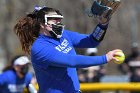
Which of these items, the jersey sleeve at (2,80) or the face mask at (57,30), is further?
the jersey sleeve at (2,80)

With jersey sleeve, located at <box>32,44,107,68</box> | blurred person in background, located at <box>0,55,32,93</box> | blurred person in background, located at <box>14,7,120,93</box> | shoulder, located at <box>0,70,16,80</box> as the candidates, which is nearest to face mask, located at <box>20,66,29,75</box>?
blurred person in background, located at <box>0,55,32,93</box>

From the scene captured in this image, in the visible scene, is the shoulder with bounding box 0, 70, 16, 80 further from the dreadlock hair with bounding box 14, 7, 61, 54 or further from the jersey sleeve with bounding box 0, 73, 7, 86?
the dreadlock hair with bounding box 14, 7, 61, 54

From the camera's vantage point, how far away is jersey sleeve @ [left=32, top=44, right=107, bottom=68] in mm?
6324

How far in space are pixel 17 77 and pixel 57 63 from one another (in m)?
3.93

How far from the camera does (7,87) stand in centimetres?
1016

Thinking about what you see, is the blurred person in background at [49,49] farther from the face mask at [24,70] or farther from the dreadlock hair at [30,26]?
the face mask at [24,70]

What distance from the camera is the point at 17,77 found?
10328mm

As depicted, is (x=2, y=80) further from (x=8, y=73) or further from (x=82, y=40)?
(x=82, y=40)

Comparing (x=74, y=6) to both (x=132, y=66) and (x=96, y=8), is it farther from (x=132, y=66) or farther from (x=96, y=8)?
(x=96, y=8)

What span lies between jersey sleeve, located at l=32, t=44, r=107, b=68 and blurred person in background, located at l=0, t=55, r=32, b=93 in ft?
11.7

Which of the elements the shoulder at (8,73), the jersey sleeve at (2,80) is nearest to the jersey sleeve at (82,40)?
the jersey sleeve at (2,80)

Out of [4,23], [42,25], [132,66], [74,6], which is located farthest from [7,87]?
[4,23]

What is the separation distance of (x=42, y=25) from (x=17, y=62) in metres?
3.62

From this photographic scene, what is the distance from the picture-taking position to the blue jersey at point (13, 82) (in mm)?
10094
